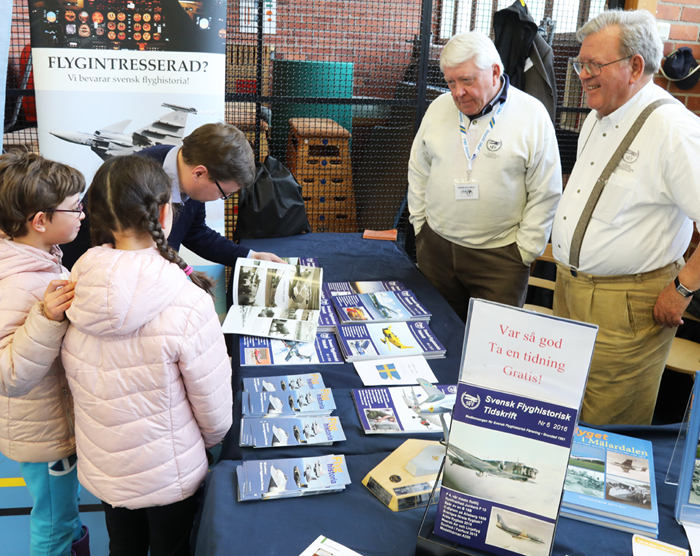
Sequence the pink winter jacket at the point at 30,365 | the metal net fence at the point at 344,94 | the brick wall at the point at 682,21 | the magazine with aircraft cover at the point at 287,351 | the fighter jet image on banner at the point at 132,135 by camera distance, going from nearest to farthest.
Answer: the pink winter jacket at the point at 30,365 < the magazine with aircraft cover at the point at 287,351 < the fighter jet image on banner at the point at 132,135 < the brick wall at the point at 682,21 < the metal net fence at the point at 344,94

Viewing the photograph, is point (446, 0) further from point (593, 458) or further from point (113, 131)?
point (593, 458)

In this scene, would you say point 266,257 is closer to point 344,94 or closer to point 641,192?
point 641,192

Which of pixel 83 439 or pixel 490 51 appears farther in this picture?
pixel 490 51

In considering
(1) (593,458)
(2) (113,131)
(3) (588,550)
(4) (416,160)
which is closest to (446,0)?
(4) (416,160)

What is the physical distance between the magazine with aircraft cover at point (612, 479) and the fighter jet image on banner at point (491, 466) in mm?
163

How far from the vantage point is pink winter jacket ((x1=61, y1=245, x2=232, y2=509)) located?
3.64 feet

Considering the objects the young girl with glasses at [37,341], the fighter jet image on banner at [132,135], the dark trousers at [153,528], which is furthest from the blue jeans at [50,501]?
the fighter jet image on banner at [132,135]

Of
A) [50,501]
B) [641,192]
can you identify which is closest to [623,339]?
[641,192]

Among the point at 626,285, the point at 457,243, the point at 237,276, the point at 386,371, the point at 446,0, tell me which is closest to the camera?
the point at 386,371

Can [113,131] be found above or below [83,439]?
above

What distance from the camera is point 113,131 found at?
2938 millimetres

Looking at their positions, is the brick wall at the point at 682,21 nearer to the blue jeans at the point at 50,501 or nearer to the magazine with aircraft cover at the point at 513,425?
the magazine with aircraft cover at the point at 513,425

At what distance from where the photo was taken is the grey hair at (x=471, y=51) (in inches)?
83.0

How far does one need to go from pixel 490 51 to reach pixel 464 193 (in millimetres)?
546
